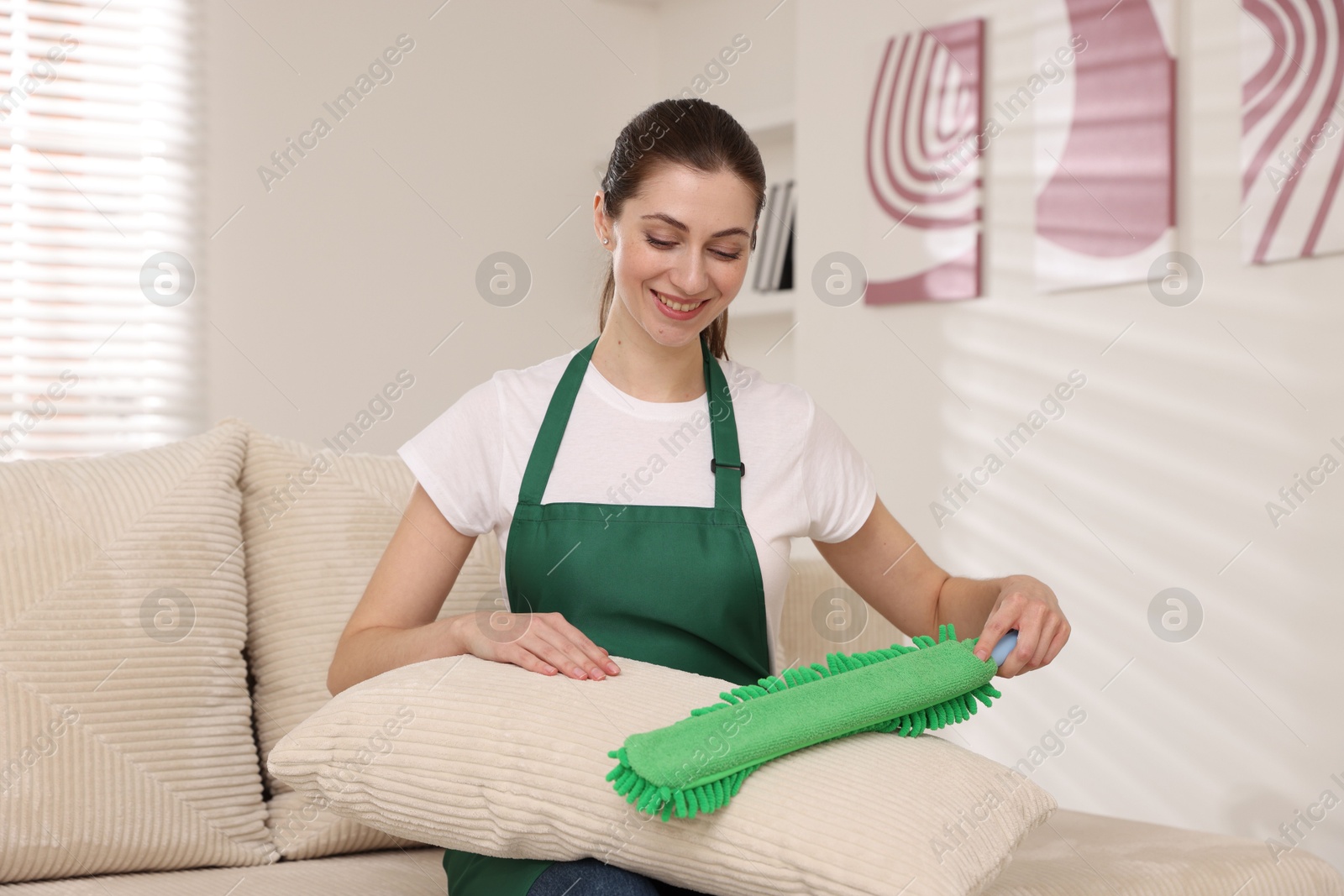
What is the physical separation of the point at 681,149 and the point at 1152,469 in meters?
1.59

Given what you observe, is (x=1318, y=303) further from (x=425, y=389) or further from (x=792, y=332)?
(x=425, y=389)

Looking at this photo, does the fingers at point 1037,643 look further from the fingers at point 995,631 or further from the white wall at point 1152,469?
the white wall at point 1152,469

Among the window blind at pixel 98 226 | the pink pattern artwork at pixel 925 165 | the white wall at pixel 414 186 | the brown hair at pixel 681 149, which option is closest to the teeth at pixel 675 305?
the brown hair at pixel 681 149

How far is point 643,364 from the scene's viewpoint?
4.76 feet

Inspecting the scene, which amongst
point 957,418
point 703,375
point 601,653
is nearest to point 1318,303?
point 957,418

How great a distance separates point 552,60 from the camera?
12.5ft

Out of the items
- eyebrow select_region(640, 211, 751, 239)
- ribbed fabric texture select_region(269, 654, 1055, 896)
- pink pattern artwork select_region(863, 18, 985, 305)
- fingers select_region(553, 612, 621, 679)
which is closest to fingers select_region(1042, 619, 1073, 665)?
ribbed fabric texture select_region(269, 654, 1055, 896)

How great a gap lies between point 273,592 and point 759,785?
801 mm

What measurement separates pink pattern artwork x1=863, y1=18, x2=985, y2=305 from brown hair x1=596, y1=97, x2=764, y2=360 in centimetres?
161

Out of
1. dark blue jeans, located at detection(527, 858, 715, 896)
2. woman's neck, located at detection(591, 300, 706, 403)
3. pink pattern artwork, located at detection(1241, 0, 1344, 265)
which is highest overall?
pink pattern artwork, located at detection(1241, 0, 1344, 265)

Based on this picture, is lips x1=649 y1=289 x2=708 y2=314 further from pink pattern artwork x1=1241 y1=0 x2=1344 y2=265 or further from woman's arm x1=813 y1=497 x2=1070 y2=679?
pink pattern artwork x1=1241 y1=0 x2=1344 y2=265

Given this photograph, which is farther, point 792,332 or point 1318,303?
point 792,332

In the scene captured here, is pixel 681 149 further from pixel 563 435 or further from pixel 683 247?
pixel 563 435

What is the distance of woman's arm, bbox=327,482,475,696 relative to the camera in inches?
48.4
